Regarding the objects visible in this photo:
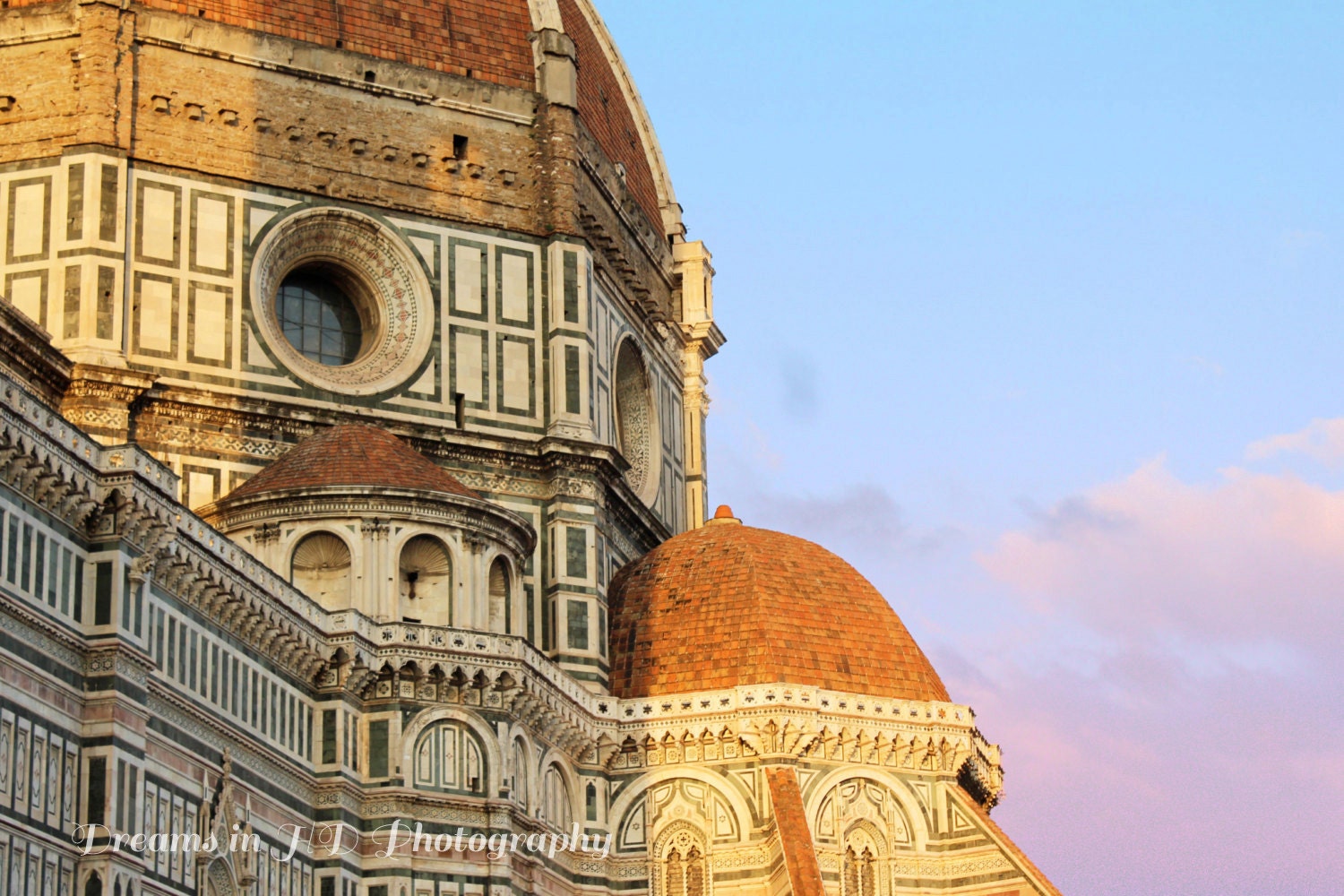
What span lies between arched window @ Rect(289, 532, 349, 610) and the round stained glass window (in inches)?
231

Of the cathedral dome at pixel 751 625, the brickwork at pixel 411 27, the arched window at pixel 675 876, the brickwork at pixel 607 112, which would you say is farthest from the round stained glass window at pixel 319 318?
the arched window at pixel 675 876

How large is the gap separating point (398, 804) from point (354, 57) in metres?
14.7

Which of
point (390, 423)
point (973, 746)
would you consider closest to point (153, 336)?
point (390, 423)

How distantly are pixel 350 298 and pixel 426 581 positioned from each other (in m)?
7.45

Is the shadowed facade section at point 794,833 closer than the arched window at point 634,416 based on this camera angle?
Yes

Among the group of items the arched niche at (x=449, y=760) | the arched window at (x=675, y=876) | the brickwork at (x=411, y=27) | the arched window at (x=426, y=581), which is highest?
the brickwork at (x=411, y=27)

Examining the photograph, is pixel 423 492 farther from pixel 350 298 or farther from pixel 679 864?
pixel 679 864

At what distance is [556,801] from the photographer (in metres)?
45.2

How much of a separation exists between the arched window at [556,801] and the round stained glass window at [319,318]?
8.51 meters

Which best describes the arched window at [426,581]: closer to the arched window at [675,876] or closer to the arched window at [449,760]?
the arched window at [449,760]

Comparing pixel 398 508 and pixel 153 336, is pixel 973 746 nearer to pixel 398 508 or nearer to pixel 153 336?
pixel 398 508

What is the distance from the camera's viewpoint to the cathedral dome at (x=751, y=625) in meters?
47.8

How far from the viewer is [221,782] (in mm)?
37344

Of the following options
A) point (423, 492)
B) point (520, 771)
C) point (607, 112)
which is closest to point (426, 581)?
point (423, 492)
